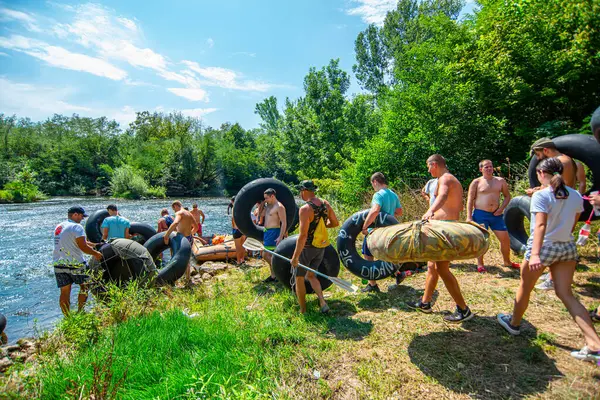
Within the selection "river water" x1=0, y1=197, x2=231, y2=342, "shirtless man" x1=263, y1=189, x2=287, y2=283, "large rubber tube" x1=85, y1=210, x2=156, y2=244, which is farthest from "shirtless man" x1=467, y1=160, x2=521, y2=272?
"large rubber tube" x1=85, y1=210, x2=156, y2=244

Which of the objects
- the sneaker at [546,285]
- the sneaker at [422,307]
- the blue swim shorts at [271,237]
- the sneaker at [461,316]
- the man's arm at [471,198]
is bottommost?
the sneaker at [422,307]

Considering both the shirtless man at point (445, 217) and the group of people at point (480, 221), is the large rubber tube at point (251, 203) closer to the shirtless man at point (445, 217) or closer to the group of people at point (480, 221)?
the group of people at point (480, 221)

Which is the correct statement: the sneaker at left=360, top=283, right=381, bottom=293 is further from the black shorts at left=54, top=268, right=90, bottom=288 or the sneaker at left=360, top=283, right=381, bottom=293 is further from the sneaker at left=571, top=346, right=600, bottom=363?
the black shorts at left=54, top=268, right=90, bottom=288

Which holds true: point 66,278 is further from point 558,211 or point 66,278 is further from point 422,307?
point 558,211

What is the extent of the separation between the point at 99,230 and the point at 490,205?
958cm

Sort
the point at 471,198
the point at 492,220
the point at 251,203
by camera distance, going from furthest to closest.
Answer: the point at 251,203 < the point at 471,198 < the point at 492,220

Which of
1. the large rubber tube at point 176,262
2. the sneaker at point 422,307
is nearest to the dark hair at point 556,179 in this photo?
the sneaker at point 422,307

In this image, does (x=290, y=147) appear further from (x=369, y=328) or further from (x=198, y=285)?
(x=369, y=328)

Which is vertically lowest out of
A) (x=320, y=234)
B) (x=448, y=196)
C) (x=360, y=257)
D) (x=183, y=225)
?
(x=360, y=257)

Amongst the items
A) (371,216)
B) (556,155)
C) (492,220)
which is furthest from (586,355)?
(492,220)

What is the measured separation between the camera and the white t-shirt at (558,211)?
2.63 meters

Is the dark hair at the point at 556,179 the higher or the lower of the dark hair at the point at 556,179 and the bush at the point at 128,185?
the higher

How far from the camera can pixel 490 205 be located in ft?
16.0

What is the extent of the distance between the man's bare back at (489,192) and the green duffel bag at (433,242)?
239 centimetres
